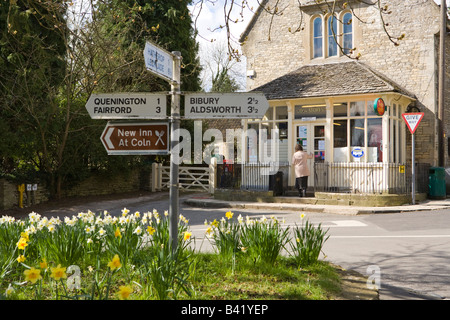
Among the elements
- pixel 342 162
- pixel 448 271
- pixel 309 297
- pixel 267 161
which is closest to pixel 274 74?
pixel 267 161

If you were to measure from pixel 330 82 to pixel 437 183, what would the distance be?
17.6 ft

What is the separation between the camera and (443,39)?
16.3 m

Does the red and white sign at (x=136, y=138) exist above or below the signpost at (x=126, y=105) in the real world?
below

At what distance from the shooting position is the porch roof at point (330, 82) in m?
16.0

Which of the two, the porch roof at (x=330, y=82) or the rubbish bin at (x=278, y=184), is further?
the rubbish bin at (x=278, y=184)

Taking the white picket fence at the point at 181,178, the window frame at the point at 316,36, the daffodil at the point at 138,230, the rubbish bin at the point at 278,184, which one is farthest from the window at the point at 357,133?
the daffodil at the point at 138,230

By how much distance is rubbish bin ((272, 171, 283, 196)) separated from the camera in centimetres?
1645

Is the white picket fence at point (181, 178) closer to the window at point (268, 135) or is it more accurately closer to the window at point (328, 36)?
the window at point (268, 135)

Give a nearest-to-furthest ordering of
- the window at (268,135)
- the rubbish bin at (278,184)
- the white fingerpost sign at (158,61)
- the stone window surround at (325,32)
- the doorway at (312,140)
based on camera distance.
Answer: the white fingerpost sign at (158,61) → the rubbish bin at (278,184) → the doorway at (312,140) → the window at (268,135) → the stone window surround at (325,32)

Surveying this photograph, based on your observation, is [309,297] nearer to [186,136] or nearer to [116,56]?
[116,56]

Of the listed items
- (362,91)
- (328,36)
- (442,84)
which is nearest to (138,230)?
(362,91)

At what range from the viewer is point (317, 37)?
19.4 m

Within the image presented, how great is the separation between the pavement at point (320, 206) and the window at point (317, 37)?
7.33 metres

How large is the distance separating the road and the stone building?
3.83 meters
